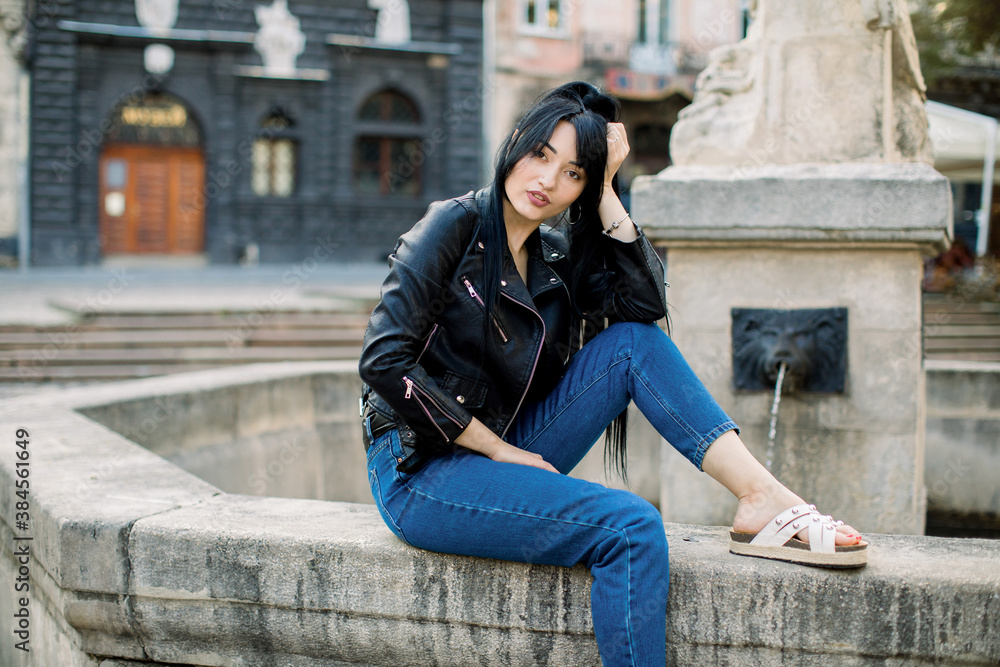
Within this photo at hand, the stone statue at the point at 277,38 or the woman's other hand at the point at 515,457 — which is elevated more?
the stone statue at the point at 277,38

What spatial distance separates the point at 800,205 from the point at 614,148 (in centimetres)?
103

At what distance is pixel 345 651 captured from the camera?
6.55 feet

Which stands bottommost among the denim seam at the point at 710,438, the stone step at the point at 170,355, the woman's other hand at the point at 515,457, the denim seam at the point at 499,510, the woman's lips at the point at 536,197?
the stone step at the point at 170,355

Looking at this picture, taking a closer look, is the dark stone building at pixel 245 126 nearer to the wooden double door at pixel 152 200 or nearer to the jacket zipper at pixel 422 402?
the wooden double door at pixel 152 200

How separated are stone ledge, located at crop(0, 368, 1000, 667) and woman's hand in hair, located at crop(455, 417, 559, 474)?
0.76 ft

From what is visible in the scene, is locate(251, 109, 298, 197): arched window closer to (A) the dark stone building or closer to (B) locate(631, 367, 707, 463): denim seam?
(A) the dark stone building

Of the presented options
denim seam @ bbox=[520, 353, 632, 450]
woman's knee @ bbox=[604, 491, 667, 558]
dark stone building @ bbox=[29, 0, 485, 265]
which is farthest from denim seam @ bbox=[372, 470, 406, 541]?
dark stone building @ bbox=[29, 0, 485, 265]

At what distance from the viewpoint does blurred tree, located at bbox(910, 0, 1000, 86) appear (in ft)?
35.6

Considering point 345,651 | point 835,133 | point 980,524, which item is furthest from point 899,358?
point 345,651

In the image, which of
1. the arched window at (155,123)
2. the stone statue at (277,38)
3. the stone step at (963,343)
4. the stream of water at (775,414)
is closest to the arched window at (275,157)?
the stone statue at (277,38)

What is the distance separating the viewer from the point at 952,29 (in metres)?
11.9

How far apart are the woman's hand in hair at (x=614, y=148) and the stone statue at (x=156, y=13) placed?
1763 centimetres

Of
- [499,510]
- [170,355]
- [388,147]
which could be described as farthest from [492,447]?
[388,147]

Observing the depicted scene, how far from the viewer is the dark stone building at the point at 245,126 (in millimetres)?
17047
